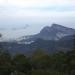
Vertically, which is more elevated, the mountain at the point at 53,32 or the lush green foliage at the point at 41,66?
the lush green foliage at the point at 41,66

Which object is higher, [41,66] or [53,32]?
[41,66]

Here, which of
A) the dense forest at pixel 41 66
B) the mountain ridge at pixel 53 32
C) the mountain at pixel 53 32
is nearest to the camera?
the dense forest at pixel 41 66

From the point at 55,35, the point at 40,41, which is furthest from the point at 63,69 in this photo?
the point at 55,35

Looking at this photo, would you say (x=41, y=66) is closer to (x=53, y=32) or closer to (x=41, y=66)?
(x=41, y=66)

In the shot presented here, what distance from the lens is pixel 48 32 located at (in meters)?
53.6

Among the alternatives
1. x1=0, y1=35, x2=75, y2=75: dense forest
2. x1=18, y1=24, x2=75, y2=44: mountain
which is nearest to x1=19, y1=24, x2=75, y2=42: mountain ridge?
x1=18, y1=24, x2=75, y2=44: mountain

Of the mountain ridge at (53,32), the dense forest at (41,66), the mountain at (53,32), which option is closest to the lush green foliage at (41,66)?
the dense forest at (41,66)

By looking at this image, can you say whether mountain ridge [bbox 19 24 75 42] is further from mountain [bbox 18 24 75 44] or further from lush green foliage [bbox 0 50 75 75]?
lush green foliage [bbox 0 50 75 75]

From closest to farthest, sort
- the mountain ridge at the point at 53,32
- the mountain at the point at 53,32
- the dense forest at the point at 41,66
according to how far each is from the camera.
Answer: the dense forest at the point at 41,66 → the mountain at the point at 53,32 → the mountain ridge at the point at 53,32

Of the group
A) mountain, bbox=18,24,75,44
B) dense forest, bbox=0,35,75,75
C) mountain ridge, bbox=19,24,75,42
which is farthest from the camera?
mountain ridge, bbox=19,24,75,42

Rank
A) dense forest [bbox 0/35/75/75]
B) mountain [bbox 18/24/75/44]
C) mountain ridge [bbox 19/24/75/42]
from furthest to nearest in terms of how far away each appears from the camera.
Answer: mountain ridge [bbox 19/24/75/42] → mountain [bbox 18/24/75/44] → dense forest [bbox 0/35/75/75]

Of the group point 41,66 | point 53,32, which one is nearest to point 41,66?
point 41,66

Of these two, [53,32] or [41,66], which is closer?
[41,66]

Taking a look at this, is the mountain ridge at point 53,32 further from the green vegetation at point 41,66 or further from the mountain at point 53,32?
the green vegetation at point 41,66
